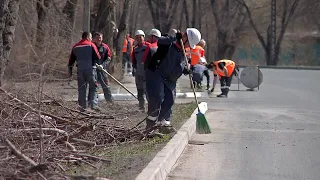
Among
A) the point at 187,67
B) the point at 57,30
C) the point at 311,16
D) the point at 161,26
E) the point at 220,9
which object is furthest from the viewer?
the point at 311,16

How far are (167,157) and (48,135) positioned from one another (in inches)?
57.9

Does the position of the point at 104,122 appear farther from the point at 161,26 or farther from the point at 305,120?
the point at 161,26

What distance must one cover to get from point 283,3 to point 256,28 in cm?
369

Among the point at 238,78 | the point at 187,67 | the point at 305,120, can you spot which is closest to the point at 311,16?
the point at 238,78

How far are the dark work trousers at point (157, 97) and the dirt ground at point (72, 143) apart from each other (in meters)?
0.45

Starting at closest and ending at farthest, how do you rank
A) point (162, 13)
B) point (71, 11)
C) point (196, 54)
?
point (196, 54), point (71, 11), point (162, 13)

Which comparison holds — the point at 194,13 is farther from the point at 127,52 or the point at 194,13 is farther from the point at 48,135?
the point at 48,135

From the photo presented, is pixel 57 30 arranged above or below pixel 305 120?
above

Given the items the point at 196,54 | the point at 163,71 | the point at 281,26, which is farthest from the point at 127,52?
the point at 281,26

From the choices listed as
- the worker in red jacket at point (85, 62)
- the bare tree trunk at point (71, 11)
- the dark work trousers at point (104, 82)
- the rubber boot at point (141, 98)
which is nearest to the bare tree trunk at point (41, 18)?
the bare tree trunk at point (71, 11)

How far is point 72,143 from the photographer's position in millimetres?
8727

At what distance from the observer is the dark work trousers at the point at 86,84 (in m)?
13.8

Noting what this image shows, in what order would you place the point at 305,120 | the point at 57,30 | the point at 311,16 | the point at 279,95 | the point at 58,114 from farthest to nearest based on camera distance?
the point at 311,16 < the point at 279,95 < the point at 57,30 < the point at 305,120 < the point at 58,114

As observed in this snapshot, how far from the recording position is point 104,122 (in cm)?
1023
